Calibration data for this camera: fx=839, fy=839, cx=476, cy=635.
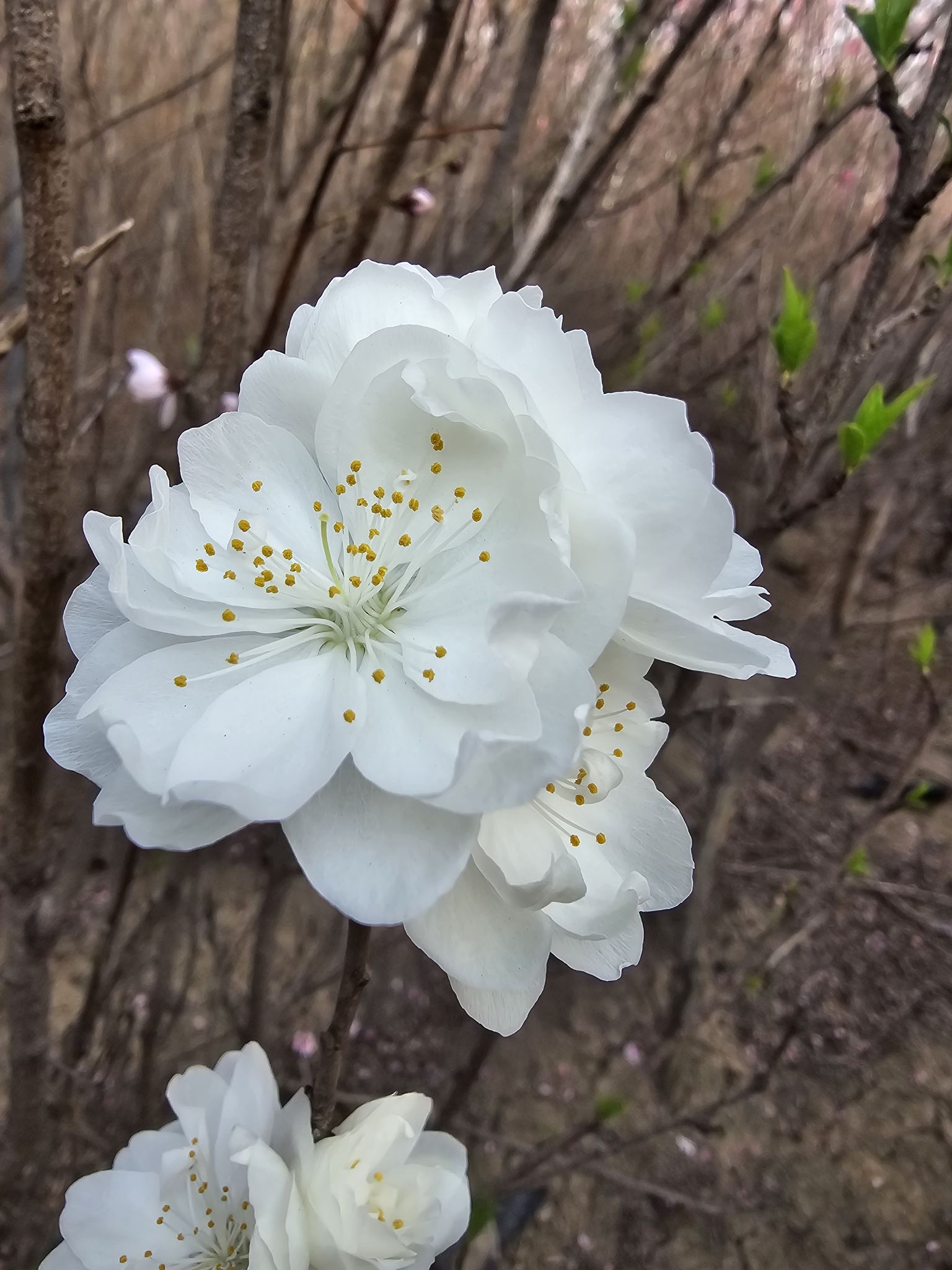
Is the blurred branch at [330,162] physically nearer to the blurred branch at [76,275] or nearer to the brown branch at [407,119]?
the brown branch at [407,119]

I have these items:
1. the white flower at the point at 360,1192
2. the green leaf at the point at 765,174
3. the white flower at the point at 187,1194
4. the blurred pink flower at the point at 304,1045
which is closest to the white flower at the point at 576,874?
the white flower at the point at 360,1192

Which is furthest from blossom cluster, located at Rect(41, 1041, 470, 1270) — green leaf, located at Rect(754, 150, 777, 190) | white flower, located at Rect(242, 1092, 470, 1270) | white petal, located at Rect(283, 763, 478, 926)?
green leaf, located at Rect(754, 150, 777, 190)

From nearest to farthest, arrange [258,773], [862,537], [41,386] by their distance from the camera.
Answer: [258,773], [41,386], [862,537]

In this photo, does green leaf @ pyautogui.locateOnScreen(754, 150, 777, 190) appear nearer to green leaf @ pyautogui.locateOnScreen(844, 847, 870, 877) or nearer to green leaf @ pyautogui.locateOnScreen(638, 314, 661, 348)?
green leaf @ pyautogui.locateOnScreen(638, 314, 661, 348)

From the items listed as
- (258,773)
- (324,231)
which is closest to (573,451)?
(258,773)

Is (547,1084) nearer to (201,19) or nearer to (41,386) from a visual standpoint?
(41,386)

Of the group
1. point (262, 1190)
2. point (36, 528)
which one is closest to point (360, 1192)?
point (262, 1190)
